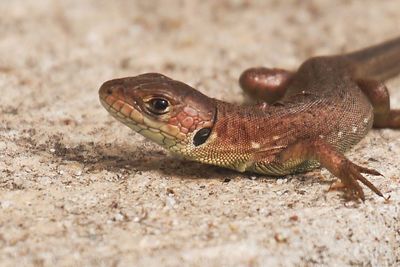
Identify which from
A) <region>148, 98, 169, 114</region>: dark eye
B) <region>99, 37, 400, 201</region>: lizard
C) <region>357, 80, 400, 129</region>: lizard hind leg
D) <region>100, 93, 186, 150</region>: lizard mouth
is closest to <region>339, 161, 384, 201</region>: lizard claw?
<region>99, 37, 400, 201</region>: lizard

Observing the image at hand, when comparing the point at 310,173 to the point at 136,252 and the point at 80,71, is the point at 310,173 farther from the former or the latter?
the point at 80,71

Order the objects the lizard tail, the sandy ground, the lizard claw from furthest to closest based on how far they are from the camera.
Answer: the lizard tail, the lizard claw, the sandy ground

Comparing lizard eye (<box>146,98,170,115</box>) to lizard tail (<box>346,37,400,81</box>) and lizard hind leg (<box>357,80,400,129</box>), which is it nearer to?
lizard hind leg (<box>357,80,400,129</box>)

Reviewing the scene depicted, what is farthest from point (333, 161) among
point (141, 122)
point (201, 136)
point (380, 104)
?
point (380, 104)

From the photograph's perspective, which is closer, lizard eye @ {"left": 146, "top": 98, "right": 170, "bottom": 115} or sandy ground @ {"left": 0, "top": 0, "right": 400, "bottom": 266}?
sandy ground @ {"left": 0, "top": 0, "right": 400, "bottom": 266}

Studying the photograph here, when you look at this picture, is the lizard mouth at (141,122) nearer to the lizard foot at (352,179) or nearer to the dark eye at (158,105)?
the dark eye at (158,105)

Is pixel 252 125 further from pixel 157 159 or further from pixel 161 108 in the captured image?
pixel 157 159

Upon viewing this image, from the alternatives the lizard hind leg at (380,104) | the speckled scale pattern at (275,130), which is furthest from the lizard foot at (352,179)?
the lizard hind leg at (380,104)

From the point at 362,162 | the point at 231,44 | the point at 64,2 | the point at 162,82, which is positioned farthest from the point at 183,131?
the point at 64,2
